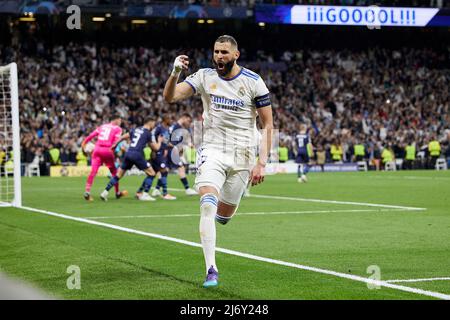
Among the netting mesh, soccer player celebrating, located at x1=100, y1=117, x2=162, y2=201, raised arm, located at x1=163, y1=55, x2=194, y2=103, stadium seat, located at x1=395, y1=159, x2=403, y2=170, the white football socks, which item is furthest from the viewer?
stadium seat, located at x1=395, y1=159, x2=403, y2=170

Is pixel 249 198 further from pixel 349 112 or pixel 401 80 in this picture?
pixel 401 80

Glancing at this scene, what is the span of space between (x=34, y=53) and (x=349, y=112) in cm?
1932

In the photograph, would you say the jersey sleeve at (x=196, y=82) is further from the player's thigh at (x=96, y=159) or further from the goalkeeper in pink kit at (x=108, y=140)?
the player's thigh at (x=96, y=159)

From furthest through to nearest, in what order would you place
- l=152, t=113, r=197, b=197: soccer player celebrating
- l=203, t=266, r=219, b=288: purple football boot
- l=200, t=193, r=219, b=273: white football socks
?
l=152, t=113, r=197, b=197: soccer player celebrating
l=200, t=193, r=219, b=273: white football socks
l=203, t=266, r=219, b=288: purple football boot

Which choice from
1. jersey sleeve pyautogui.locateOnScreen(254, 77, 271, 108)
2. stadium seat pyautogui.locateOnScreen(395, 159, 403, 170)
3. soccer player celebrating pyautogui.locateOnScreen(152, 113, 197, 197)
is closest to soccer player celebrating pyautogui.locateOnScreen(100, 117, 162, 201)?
soccer player celebrating pyautogui.locateOnScreen(152, 113, 197, 197)

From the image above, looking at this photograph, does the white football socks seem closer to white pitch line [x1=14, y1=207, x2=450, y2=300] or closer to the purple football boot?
the purple football boot

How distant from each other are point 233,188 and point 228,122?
682mm

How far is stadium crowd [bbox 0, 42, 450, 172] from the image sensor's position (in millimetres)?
44062

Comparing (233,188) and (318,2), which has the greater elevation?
(318,2)

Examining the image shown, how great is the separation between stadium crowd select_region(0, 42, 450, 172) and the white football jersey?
3299 centimetres

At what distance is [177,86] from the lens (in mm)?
8453

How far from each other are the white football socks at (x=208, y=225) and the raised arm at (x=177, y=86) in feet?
3.55

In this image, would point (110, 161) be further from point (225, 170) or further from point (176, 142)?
point (225, 170)

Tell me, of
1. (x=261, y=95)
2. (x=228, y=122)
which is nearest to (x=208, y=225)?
(x=228, y=122)
